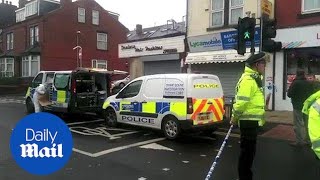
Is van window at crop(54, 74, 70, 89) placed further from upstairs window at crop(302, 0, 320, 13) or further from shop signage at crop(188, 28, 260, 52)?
upstairs window at crop(302, 0, 320, 13)

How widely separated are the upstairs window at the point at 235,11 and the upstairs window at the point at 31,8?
2732 cm

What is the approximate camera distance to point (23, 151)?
306cm

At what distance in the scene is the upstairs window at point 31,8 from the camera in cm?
4050

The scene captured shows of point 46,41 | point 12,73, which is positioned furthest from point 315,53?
point 12,73

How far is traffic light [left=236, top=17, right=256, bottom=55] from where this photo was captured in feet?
35.5

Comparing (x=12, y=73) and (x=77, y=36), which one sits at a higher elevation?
(x=77, y=36)

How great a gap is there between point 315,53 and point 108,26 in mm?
30691

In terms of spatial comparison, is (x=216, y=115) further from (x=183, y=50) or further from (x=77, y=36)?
(x=77, y=36)

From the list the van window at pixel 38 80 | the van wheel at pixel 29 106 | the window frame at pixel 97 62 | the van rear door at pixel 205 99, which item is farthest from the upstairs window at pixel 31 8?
the van rear door at pixel 205 99

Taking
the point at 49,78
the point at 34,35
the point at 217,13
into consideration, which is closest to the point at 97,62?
the point at 34,35

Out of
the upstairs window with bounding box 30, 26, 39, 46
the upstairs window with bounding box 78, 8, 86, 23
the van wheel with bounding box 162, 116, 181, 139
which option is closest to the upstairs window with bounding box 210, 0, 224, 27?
the van wheel with bounding box 162, 116, 181, 139

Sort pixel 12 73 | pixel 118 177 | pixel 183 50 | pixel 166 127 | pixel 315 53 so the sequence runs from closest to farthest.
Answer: pixel 118 177 < pixel 166 127 < pixel 315 53 < pixel 183 50 < pixel 12 73

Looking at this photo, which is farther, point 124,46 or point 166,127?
point 124,46

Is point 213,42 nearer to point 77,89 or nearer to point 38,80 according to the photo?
point 77,89
